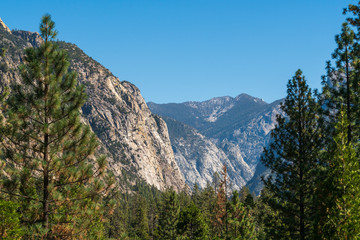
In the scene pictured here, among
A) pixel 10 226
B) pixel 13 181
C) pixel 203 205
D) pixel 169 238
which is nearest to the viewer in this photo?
Result: pixel 10 226

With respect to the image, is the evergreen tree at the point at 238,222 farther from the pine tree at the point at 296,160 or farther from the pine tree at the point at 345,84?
the pine tree at the point at 345,84

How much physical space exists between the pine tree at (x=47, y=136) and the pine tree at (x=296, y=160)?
12.4 m

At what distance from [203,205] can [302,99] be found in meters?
67.8

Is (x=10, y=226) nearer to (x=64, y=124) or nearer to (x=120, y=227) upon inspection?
(x=64, y=124)

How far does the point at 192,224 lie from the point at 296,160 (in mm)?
23097

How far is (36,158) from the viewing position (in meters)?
14.3

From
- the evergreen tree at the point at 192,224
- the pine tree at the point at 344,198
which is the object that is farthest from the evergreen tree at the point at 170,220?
the pine tree at the point at 344,198

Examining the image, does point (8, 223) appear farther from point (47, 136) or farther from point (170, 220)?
point (170, 220)

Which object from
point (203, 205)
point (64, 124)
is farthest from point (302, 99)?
point (203, 205)

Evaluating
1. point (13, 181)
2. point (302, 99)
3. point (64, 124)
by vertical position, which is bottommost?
point (13, 181)

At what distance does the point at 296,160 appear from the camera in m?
20.7

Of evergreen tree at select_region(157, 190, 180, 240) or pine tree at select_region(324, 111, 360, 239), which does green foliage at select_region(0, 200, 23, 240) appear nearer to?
pine tree at select_region(324, 111, 360, 239)

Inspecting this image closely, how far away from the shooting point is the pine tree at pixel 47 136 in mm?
14133

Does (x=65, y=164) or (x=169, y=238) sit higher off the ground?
(x=65, y=164)
